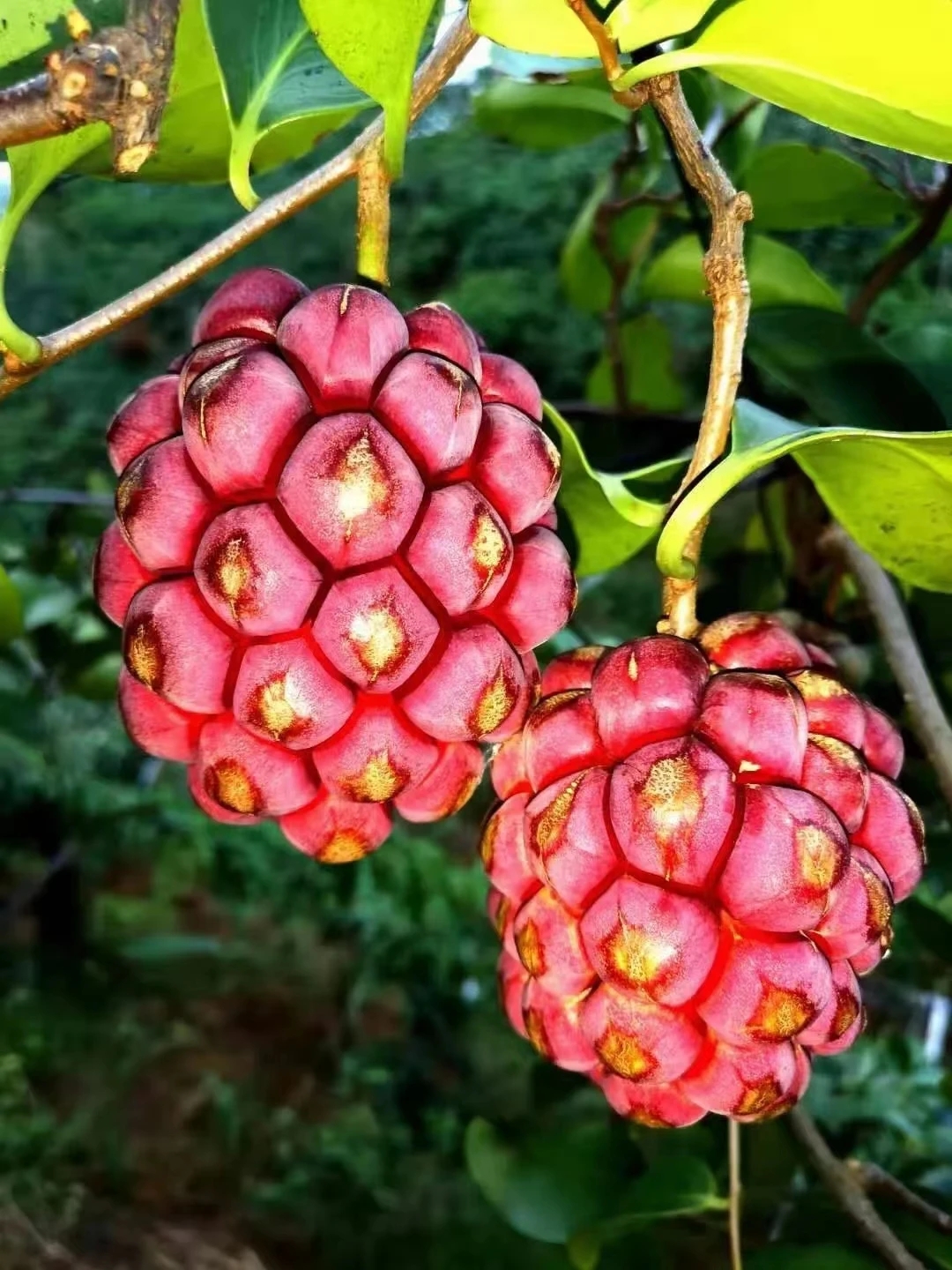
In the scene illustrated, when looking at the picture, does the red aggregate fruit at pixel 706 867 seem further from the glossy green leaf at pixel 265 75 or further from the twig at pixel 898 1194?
the twig at pixel 898 1194

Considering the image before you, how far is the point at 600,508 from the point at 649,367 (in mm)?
790

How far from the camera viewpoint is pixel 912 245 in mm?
Answer: 883

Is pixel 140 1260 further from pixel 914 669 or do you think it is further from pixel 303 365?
pixel 303 365

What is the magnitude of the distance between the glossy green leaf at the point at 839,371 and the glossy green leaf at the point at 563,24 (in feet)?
0.96

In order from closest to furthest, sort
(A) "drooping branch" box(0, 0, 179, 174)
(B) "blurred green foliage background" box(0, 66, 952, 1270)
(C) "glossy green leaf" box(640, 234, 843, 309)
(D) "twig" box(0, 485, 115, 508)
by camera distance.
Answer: (A) "drooping branch" box(0, 0, 179, 174) → (C) "glossy green leaf" box(640, 234, 843, 309) → (D) "twig" box(0, 485, 115, 508) → (B) "blurred green foliage background" box(0, 66, 952, 1270)

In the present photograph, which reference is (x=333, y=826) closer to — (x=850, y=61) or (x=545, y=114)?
(x=850, y=61)

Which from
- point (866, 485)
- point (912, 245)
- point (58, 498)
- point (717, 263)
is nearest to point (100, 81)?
point (717, 263)

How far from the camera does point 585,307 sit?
126 centimetres

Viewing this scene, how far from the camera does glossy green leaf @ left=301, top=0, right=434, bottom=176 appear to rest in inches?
16.5

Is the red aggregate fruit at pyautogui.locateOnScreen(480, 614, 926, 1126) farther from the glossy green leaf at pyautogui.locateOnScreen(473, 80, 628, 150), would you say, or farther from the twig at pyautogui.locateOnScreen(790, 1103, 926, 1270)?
the glossy green leaf at pyautogui.locateOnScreen(473, 80, 628, 150)

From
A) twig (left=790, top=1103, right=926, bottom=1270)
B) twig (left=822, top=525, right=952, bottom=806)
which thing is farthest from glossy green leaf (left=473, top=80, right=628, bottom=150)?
twig (left=790, top=1103, right=926, bottom=1270)

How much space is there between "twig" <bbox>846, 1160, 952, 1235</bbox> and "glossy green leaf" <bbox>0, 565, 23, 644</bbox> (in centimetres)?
69

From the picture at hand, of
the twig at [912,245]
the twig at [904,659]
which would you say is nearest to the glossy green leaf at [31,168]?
the twig at [904,659]

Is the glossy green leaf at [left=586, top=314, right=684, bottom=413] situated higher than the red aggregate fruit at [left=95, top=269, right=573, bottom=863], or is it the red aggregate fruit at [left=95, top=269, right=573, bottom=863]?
the red aggregate fruit at [left=95, top=269, right=573, bottom=863]
